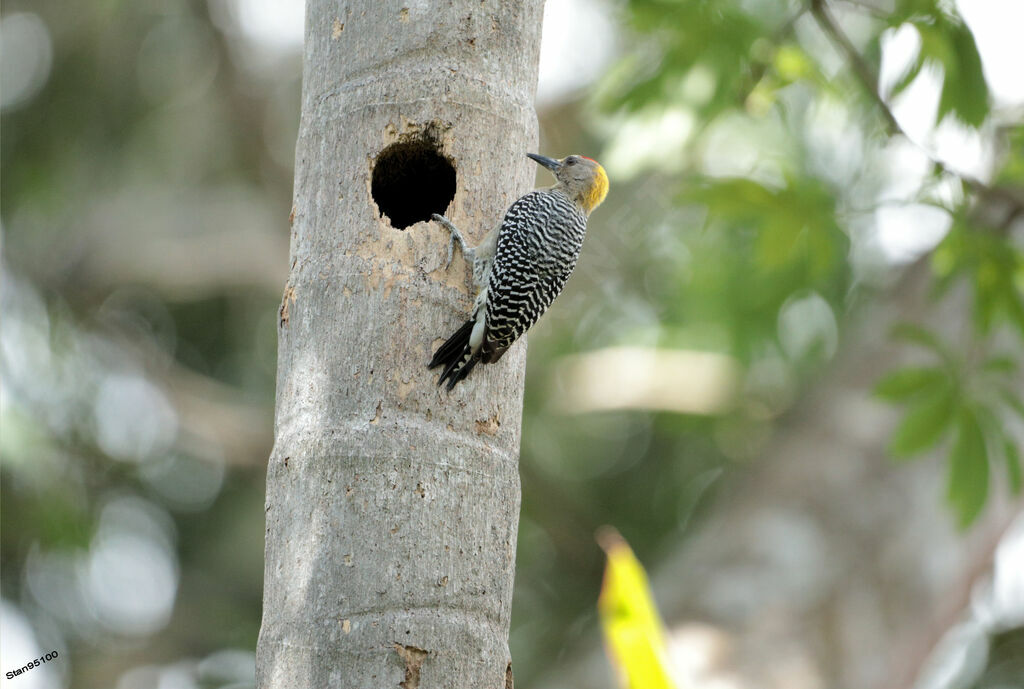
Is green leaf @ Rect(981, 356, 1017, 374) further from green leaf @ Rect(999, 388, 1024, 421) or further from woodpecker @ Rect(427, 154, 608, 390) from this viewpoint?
woodpecker @ Rect(427, 154, 608, 390)

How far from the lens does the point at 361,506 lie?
267cm

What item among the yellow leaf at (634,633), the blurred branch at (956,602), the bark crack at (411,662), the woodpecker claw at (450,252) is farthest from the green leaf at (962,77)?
the blurred branch at (956,602)

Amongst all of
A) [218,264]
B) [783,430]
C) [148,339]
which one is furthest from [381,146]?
[148,339]

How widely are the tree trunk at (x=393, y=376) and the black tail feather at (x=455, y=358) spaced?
1.1 inches

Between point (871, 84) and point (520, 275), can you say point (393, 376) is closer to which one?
point (520, 275)

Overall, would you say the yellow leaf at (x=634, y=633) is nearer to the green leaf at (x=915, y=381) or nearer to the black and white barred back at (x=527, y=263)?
the black and white barred back at (x=527, y=263)

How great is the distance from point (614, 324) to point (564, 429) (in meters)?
1.49

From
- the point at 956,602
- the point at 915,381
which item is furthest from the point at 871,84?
the point at 956,602

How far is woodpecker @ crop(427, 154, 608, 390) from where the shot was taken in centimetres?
304

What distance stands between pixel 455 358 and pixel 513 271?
95 cm

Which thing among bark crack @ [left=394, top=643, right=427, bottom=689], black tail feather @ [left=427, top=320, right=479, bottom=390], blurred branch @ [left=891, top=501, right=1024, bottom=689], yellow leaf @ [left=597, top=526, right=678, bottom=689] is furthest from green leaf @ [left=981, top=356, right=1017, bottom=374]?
bark crack @ [left=394, top=643, right=427, bottom=689]

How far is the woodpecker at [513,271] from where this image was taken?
3041 millimetres

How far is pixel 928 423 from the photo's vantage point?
4.49 metres

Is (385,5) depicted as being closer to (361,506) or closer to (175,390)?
(361,506)
